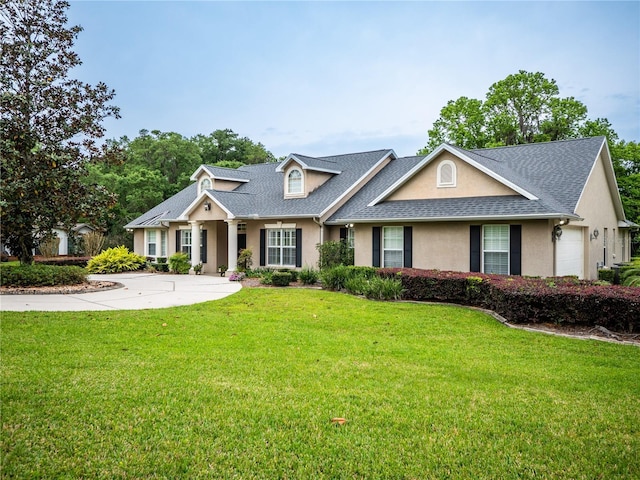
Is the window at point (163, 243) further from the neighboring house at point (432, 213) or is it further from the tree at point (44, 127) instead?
the tree at point (44, 127)

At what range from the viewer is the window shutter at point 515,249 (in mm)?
15102

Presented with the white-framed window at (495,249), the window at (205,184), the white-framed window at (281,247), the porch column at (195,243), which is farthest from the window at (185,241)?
the white-framed window at (495,249)

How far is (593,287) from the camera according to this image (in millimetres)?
10414

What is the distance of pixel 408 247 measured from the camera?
57.3 feet

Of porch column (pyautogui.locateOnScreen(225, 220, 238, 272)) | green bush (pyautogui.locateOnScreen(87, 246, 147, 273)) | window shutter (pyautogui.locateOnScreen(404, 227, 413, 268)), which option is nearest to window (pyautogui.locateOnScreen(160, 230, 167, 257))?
green bush (pyautogui.locateOnScreen(87, 246, 147, 273))

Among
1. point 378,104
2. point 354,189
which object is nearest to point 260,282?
point 354,189

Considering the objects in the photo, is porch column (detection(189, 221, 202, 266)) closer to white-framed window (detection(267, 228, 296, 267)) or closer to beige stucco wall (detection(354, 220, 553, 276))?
white-framed window (detection(267, 228, 296, 267))

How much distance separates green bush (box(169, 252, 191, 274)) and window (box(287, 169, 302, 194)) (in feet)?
21.0

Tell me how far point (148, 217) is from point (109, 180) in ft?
37.8

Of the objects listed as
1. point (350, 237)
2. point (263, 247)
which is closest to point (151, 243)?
point (263, 247)

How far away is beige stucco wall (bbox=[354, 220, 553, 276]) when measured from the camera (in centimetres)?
1473

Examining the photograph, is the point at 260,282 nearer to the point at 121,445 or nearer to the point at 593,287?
the point at 593,287

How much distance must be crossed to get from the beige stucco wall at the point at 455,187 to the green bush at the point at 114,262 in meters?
15.6

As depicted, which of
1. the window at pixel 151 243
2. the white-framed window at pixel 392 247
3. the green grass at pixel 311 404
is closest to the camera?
the green grass at pixel 311 404
